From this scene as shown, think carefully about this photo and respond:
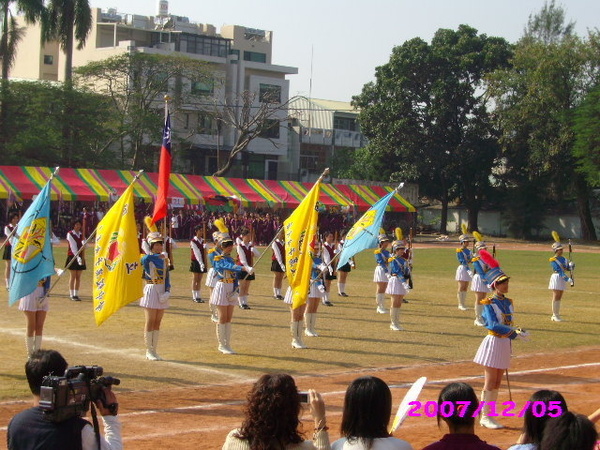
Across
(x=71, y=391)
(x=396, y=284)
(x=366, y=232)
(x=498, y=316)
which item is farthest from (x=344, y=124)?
(x=71, y=391)

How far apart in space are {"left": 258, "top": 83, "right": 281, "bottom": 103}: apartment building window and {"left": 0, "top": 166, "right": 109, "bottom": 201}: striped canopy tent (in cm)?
2749

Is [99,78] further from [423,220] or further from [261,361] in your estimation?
[261,361]

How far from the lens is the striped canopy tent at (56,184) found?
46.3m

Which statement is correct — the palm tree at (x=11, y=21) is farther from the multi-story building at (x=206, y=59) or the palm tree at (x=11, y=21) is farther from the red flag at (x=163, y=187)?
the red flag at (x=163, y=187)

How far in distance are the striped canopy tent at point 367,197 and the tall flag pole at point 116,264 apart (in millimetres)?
47007

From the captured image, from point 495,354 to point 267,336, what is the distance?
752 centimetres

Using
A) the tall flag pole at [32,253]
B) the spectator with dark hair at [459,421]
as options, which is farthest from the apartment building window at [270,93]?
the spectator with dark hair at [459,421]

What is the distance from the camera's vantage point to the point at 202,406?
12.6 meters

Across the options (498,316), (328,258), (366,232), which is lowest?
(498,316)

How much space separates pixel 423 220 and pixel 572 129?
54.4 feet

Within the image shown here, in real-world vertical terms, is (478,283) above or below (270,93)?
below

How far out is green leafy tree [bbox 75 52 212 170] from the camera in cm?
6378

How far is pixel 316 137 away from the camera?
297ft

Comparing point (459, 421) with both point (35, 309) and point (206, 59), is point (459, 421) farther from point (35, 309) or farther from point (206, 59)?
point (206, 59)
